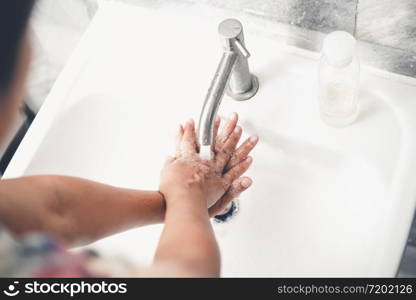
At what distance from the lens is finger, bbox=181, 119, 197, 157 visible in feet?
2.31

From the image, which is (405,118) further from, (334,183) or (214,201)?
(214,201)

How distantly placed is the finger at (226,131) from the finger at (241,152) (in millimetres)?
24

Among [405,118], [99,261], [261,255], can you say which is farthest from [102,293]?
[405,118]

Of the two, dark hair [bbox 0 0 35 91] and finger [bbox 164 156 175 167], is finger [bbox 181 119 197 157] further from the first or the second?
dark hair [bbox 0 0 35 91]

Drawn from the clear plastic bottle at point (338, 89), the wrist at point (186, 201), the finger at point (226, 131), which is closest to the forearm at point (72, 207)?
the wrist at point (186, 201)

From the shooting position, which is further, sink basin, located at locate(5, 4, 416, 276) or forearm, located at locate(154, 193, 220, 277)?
sink basin, located at locate(5, 4, 416, 276)

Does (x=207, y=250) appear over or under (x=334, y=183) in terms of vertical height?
under

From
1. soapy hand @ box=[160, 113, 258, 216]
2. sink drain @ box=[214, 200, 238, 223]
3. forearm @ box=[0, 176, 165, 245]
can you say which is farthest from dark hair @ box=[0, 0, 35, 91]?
sink drain @ box=[214, 200, 238, 223]

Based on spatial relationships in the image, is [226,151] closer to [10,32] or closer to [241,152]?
[241,152]

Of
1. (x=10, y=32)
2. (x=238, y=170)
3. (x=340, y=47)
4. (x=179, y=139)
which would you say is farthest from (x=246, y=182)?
(x=10, y=32)

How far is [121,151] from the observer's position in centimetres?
79

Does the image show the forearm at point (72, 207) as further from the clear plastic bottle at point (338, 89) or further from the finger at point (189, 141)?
the clear plastic bottle at point (338, 89)

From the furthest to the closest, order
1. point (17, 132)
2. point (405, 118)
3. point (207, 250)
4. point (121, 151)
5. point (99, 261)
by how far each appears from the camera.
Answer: point (17, 132) → point (121, 151) → point (405, 118) → point (207, 250) → point (99, 261)

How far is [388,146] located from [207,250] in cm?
29
